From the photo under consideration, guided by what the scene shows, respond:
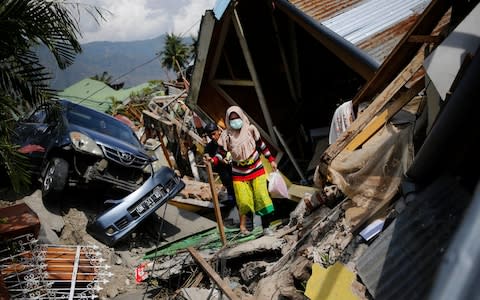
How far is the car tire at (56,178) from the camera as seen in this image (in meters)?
7.21

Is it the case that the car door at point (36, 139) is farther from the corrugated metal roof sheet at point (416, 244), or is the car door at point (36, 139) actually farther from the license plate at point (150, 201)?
the corrugated metal roof sheet at point (416, 244)

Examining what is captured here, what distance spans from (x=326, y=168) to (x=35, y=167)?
6.17 meters

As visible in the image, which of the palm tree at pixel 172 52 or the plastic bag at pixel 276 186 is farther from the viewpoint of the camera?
the palm tree at pixel 172 52

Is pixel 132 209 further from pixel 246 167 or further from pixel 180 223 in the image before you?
pixel 246 167

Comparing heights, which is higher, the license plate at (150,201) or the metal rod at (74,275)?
the metal rod at (74,275)

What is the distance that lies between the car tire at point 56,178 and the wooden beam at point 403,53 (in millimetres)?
5210

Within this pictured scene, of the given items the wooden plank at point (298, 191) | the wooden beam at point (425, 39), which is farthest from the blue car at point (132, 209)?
the wooden beam at point (425, 39)

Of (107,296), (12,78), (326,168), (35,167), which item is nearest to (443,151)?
(326,168)

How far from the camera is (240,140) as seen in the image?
6.42m

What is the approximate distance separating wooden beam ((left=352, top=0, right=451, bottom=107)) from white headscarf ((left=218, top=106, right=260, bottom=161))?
1.76 metres

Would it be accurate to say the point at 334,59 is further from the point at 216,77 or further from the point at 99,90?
the point at 99,90

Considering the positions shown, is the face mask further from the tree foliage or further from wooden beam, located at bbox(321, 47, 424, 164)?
the tree foliage

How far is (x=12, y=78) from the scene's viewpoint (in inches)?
187

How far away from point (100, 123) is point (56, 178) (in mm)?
1909
